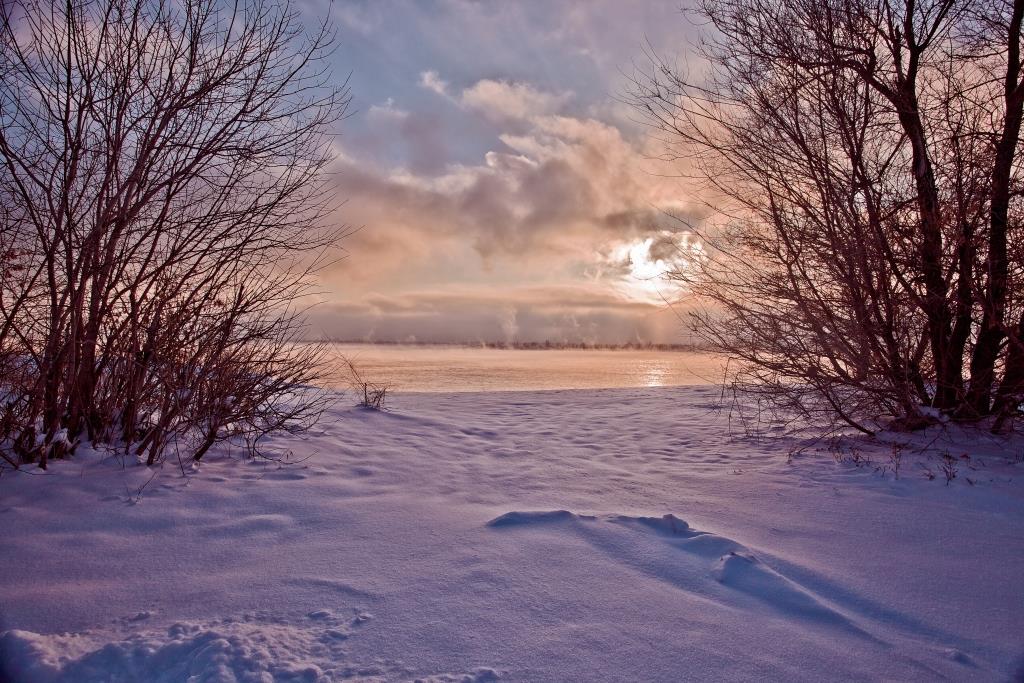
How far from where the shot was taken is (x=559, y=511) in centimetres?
336

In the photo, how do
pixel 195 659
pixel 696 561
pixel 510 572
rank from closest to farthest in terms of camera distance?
pixel 195 659 < pixel 510 572 < pixel 696 561

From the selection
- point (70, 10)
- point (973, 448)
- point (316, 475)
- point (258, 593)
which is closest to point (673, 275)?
point (973, 448)

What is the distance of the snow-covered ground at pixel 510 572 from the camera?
1.93 meters

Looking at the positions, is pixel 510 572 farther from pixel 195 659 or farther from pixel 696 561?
pixel 195 659

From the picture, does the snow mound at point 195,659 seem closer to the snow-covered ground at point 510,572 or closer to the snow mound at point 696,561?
the snow-covered ground at point 510,572

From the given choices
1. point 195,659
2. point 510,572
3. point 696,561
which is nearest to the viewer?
point 195,659

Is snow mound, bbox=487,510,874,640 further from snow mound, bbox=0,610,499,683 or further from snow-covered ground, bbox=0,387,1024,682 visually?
snow mound, bbox=0,610,499,683

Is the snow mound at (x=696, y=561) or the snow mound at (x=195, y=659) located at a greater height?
the snow mound at (x=696, y=561)

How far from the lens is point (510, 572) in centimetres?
258

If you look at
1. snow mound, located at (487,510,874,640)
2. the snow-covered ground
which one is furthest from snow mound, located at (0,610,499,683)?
snow mound, located at (487,510,874,640)

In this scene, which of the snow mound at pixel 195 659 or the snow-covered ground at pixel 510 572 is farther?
the snow-covered ground at pixel 510 572

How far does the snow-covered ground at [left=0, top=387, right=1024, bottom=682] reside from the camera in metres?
1.93

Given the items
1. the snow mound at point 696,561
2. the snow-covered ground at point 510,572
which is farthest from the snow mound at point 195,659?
the snow mound at point 696,561

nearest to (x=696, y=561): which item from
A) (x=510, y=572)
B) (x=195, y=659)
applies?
(x=510, y=572)
